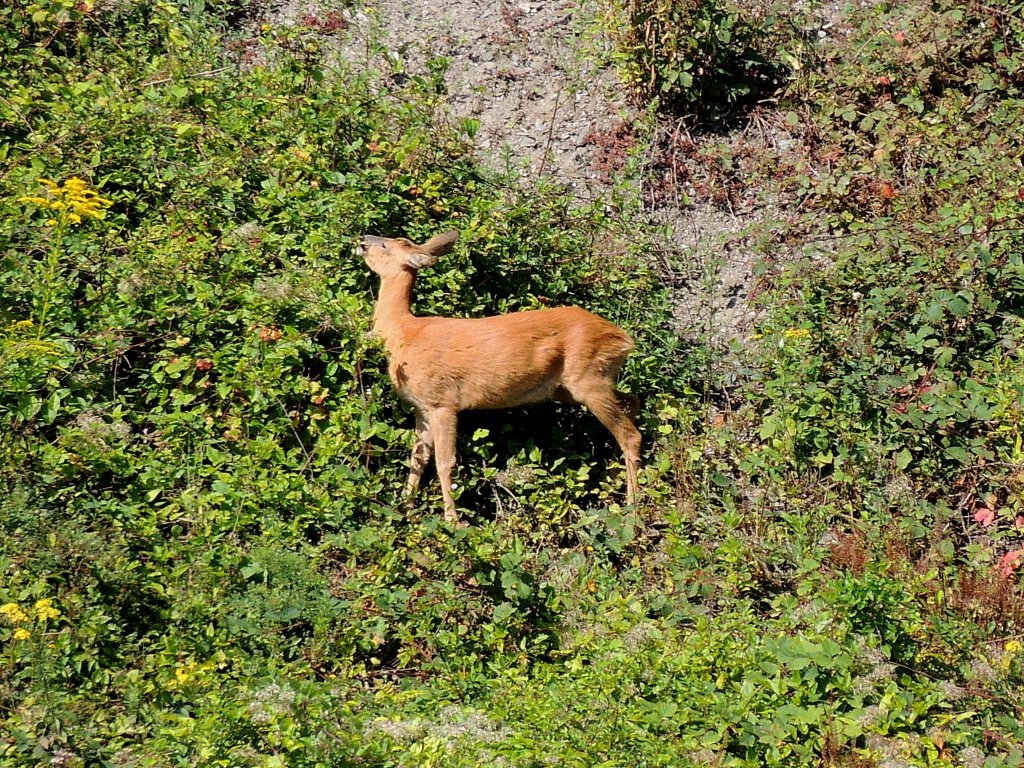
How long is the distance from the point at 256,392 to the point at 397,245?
4.79ft

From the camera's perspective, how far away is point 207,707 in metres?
5.09

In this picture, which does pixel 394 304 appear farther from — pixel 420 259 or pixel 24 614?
pixel 24 614

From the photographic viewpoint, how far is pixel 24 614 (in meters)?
5.41

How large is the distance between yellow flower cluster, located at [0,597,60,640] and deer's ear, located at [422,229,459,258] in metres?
3.42

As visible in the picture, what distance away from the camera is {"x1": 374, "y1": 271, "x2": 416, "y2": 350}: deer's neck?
774cm

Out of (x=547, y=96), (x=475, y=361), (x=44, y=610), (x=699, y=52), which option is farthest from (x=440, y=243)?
(x=44, y=610)

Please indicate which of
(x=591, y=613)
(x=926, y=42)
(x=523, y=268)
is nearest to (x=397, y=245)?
(x=523, y=268)

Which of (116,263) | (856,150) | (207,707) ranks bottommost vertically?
(207,707)

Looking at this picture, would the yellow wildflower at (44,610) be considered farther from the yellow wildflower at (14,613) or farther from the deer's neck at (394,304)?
A: the deer's neck at (394,304)

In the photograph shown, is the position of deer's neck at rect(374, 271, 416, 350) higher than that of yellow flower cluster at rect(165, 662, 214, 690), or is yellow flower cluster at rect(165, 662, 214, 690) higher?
deer's neck at rect(374, 271, 416, 350)

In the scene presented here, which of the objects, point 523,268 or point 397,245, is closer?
point 397,245

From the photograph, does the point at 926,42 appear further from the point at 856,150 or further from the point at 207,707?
the point at 207,707

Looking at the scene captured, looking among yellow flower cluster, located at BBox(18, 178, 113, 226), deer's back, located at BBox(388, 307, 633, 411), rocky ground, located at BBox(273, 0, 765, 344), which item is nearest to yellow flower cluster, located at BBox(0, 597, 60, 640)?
yellow flower cluster, located at BBox(18, 178, 113, 226)

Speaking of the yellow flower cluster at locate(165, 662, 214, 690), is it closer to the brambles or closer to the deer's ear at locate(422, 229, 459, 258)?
the deer's ear at locate(422, 229, 459, 258)
